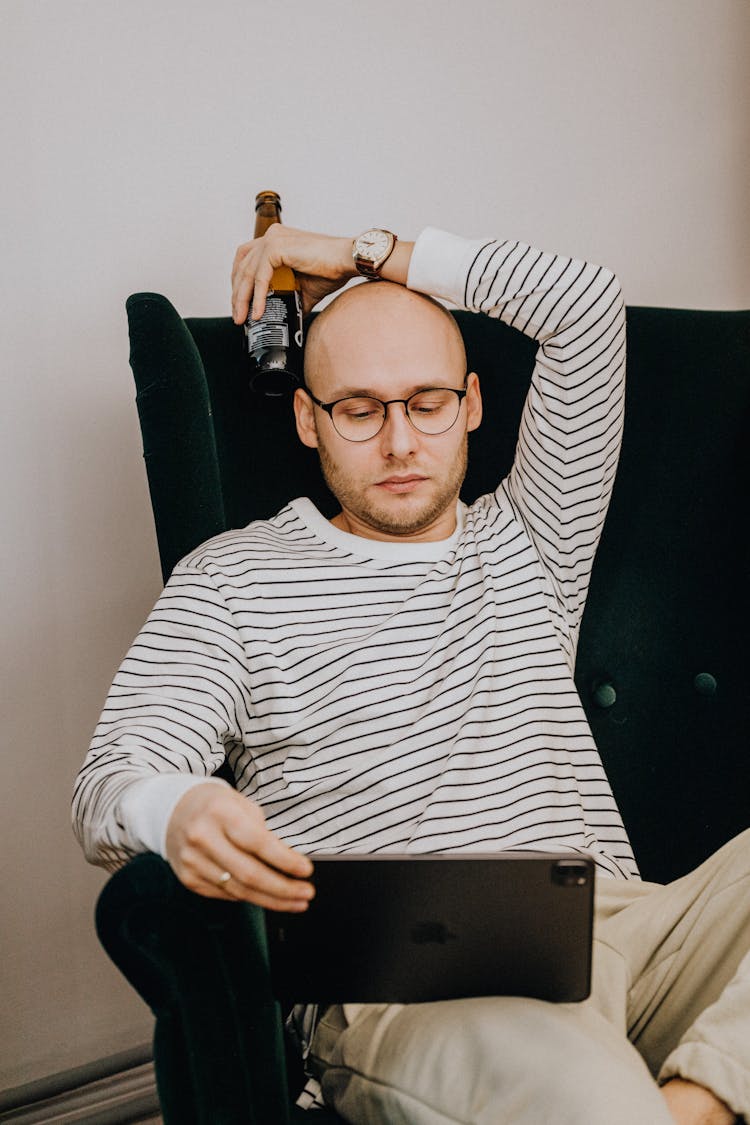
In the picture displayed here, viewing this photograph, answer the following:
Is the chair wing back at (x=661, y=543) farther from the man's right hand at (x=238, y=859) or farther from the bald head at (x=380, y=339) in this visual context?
the man's right hand at (x=238, y=859)

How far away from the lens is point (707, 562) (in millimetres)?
1272

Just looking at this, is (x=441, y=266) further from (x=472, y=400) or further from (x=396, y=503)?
(x=396, y=503)

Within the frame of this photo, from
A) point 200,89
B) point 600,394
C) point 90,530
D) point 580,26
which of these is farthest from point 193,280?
point 580,26

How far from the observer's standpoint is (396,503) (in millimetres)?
1164

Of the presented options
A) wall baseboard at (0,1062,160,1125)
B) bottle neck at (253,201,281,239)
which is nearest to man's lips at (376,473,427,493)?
bottle neck at (253,201,281,239)

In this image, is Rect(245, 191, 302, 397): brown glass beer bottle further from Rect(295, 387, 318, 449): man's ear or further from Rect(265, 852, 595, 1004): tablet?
Rect(265, 852, 595, 1004): tablet

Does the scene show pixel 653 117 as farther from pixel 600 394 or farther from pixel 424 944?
pixel 424 944

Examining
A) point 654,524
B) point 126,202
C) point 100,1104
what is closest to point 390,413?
point 654,524

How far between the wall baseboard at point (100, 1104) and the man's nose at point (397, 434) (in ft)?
3.44

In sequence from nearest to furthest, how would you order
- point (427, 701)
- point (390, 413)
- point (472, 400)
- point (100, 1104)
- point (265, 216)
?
point (427, 701)
point (390, 413)
point (472, 400)
point (265, 216)
point (100, 1104)

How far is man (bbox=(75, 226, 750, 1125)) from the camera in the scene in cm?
72

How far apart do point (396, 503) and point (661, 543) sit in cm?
36

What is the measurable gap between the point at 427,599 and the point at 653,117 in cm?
113

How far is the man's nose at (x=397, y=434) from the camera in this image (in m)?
1.15
